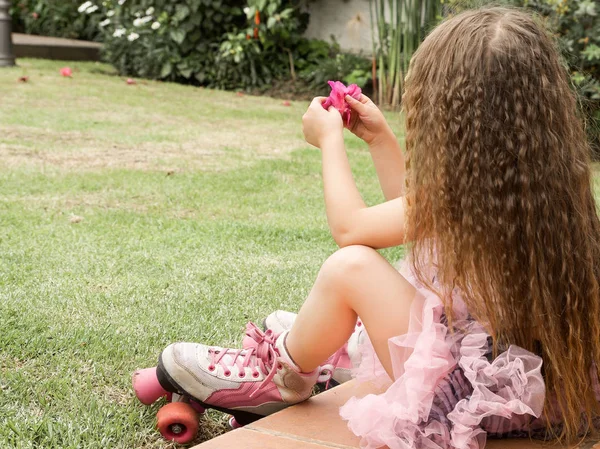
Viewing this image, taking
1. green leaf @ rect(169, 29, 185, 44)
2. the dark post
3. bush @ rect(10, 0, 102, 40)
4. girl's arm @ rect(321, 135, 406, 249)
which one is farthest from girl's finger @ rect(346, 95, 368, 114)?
bush @ rect(10, 0, 102, 40)

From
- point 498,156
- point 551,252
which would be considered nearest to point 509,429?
point 551,252

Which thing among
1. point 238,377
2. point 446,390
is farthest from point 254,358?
point 446,390

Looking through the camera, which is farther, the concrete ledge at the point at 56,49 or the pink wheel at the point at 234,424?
the concrete ledge at the point at 56,49

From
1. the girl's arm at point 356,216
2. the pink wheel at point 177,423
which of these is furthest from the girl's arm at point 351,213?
the pink wheel at point 177,423

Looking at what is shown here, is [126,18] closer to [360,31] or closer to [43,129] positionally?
[360,31]

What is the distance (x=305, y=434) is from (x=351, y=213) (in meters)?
0.50

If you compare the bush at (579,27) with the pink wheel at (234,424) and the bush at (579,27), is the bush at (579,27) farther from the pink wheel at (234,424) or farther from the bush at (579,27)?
the pink wheel at (234,424)

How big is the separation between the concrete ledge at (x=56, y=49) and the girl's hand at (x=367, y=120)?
9.27 m

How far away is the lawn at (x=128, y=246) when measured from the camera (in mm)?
1992

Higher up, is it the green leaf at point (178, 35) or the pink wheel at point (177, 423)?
the green leaf at point (178, 35)

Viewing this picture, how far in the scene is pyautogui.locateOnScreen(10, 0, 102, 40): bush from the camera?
12203mm

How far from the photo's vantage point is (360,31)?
9.01 meters

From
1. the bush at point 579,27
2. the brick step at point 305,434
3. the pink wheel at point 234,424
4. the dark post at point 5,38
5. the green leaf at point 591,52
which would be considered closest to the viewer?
the brick step at point 305,434

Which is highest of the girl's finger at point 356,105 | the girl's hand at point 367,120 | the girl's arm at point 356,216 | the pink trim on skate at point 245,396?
the girl's finger at point 356,105
